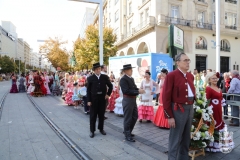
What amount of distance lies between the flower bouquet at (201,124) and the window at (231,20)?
27598 millimetres

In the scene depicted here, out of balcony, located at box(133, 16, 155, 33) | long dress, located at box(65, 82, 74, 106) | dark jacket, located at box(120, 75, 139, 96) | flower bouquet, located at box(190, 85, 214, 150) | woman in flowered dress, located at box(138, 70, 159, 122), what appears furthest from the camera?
balcony, located at box(133, 16, 155, 33)

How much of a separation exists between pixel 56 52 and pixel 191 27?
26319 millimetres

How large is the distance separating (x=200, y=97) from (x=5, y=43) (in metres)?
99.8

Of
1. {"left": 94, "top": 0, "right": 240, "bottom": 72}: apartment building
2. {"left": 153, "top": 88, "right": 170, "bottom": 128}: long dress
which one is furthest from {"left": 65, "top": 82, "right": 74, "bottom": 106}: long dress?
{"left": 94, "top": 0, "right": 240, "bottom": 72}: apartment building

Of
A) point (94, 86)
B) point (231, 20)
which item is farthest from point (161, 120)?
point (231, 20)

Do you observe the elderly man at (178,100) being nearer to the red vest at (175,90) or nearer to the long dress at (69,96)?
the red vest at (175,90)

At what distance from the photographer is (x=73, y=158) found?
4078 mm

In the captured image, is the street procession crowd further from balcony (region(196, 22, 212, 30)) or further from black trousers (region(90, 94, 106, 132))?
balcony (region(196, 22, 212, 30))

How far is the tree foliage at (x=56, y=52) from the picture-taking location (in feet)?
124

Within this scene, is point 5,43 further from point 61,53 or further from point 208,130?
point 208,130

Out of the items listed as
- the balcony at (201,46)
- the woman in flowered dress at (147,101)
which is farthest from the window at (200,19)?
the woman in flowered dress at (147,101)

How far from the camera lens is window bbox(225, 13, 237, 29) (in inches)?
1062

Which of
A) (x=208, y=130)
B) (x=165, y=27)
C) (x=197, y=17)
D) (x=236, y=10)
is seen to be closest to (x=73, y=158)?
(x=208, y=130)

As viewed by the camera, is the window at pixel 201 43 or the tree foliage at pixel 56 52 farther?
the tree foliage at pixel 56 52
